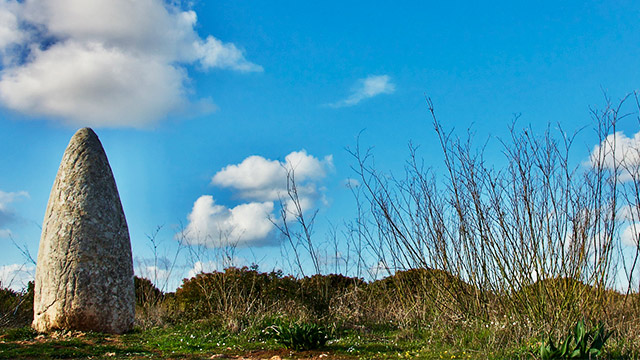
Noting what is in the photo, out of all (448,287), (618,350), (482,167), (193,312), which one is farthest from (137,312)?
(618,350)

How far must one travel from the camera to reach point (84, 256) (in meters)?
8.36

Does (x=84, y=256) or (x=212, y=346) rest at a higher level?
(x=84, y=256)

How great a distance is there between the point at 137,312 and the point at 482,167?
26.9 feet

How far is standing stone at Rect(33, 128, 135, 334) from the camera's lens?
326 inches

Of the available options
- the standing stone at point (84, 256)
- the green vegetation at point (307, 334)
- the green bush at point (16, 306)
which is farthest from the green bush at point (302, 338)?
the green bush at point (16, 306)

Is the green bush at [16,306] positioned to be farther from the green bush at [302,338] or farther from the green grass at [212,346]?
the green bush at [302,338]

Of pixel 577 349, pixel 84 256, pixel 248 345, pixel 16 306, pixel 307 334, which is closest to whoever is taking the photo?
pixel 577 349

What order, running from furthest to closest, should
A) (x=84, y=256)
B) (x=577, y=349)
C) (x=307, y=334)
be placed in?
(x=84, y=256)
(x=307, y=334)
(x=577, y=349)

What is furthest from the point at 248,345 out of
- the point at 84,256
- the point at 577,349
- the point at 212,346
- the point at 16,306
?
the point at 16,306

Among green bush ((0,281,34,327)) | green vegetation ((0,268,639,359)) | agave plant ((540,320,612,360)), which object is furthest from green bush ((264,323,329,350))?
green bush ((0,281,34,327))

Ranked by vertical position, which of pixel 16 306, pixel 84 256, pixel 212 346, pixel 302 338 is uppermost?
pixel 84 256

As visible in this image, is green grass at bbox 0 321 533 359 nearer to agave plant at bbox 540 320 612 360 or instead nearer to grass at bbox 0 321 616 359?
grass at bbox 0 321 616 359

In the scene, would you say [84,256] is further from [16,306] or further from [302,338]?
[302,338]

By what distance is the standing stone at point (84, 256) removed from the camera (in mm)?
8281
